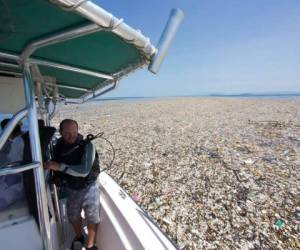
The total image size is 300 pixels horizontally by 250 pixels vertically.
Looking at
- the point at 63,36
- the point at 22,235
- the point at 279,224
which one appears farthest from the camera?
the point at 279,224

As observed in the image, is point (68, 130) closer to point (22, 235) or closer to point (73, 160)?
point (73, 160)

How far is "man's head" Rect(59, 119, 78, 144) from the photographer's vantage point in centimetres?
230

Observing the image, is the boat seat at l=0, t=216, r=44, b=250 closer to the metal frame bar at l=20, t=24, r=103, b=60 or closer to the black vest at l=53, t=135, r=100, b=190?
the black vest at l=53, t=135, r=100, b=190

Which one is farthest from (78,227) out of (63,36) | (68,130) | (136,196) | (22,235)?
(136,196)

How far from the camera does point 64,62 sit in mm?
1893

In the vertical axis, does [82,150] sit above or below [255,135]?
above

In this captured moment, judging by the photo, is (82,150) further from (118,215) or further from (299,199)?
(299,199)

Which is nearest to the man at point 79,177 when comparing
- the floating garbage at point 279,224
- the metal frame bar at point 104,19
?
the metal frame bar at point 104,19

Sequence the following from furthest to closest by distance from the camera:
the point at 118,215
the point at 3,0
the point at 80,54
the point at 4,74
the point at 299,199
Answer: the point at 299,199
the point at 4,74
the point at 118,215
the point at 80,54
the point at 3,0

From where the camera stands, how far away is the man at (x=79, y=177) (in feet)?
7.41

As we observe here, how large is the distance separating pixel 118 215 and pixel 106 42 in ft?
4.87

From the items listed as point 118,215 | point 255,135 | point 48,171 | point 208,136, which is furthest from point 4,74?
point 255,135

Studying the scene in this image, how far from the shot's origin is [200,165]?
21.2 feet

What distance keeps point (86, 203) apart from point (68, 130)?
81cm
